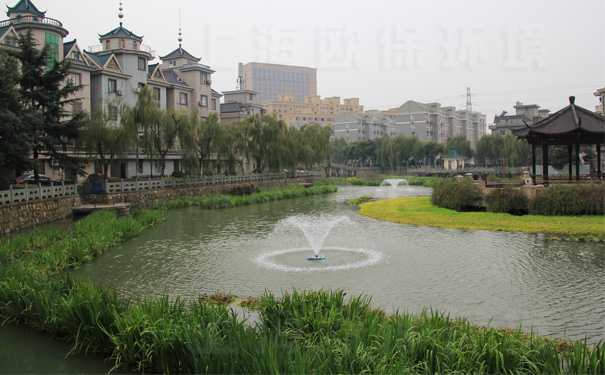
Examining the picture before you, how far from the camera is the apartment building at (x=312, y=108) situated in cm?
Result: 11719

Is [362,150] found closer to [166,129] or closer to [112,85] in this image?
[112,85]

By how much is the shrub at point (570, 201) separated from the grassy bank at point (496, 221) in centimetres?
68

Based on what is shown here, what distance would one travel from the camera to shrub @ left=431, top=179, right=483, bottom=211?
23141 mm

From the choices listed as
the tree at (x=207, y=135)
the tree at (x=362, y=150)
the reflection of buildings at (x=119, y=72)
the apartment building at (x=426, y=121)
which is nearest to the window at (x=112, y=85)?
the reflection of buildings at (x=119, y=72)

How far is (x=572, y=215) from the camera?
19469 millimetres

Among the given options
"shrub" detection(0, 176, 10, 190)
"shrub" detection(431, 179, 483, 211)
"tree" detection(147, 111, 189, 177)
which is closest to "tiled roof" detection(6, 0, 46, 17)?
"tree" detection(147, 111, 189, 177)

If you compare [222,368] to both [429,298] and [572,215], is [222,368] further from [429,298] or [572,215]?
[572,215]

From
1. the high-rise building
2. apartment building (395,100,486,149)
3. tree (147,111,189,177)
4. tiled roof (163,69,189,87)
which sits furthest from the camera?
the high-rise building

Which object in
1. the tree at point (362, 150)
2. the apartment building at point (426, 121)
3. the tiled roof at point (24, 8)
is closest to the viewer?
the tiled roof at point (24, 8)

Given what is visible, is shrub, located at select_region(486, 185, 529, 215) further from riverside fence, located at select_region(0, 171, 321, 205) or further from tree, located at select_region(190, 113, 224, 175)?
riverside fence, located at select_region(0, 171, 321, 205)

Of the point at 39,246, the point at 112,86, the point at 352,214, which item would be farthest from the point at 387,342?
the point at 112,86

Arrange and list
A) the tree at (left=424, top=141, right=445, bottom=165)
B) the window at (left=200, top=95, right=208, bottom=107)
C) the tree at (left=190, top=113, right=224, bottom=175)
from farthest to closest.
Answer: the tree at (left=424, top=141, right=445, bottom=165) < the window at (left=200, top=95, right=208, bottom=107) < the tree at (left=190, top=113, right=224, bottom=175)

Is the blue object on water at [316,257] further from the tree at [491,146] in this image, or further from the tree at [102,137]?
the tree at [491,146]

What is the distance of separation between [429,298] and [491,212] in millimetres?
14258
